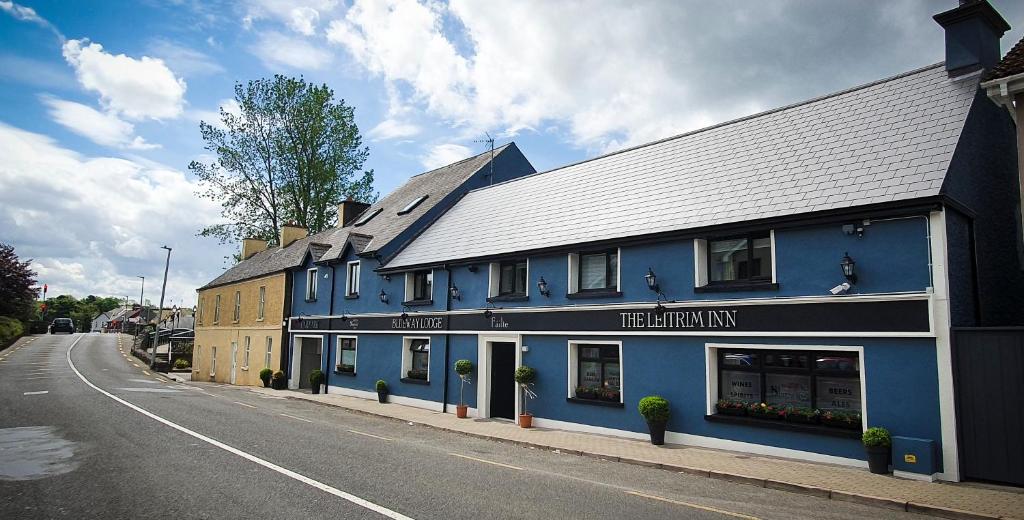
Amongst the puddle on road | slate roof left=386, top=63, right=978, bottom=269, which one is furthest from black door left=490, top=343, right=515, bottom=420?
the puddle on road

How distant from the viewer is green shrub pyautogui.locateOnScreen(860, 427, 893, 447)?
437 inches

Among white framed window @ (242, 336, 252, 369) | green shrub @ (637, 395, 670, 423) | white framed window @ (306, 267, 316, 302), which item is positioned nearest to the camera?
green shrub @ (637, 395, 670, 423)

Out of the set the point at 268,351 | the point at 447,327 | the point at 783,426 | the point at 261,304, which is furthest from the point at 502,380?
the point at 261,304

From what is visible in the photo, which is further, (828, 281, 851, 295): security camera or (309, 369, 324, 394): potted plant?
(309, 369, 324, 394): potted plant

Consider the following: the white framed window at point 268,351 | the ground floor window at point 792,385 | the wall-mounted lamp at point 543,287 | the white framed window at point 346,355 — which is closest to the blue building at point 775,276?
the ground floor window at point 792,385

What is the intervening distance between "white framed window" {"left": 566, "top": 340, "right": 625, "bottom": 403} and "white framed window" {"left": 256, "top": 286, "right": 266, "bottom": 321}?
2336cm

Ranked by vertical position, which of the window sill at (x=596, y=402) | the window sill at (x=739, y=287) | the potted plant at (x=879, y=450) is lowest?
the potted plant at (x=879, y=450)

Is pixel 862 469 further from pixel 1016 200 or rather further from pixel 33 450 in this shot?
pixel 33 450

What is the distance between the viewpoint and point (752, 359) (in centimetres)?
1372

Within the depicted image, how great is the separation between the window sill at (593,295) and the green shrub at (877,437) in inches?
258

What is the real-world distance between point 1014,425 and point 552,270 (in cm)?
1100

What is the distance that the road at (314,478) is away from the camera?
7996 millimetres

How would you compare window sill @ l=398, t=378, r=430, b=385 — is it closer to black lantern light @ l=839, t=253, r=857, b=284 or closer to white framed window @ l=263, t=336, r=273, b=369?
white framed window @ l=263, t=336, r=273, b=369

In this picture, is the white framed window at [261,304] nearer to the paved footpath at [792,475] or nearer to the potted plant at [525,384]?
the paved footpath at [792,475]
